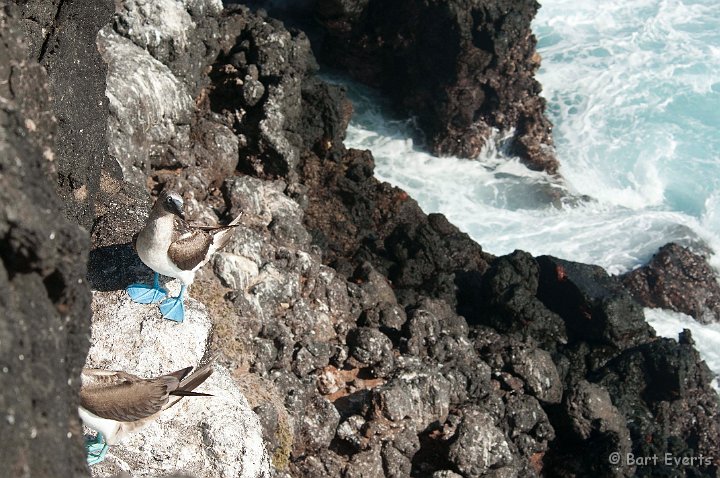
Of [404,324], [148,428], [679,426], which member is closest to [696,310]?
[679,426]

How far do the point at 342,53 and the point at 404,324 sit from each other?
12744 mm

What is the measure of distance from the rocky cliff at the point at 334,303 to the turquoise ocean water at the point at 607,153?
4.41m

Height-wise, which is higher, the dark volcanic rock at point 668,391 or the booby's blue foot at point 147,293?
the booby's blue foot at point 147,293

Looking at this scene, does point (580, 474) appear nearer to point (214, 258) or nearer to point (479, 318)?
point (479, 318)

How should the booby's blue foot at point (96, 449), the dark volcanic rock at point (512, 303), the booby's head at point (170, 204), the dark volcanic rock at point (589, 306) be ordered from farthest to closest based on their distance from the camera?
the dark volcanic rock at point (589, 306)
the dark volcanic rock at point (512, 303)
the booby's head at point (170, 204)
the booby's blue foot at point (96, 449)

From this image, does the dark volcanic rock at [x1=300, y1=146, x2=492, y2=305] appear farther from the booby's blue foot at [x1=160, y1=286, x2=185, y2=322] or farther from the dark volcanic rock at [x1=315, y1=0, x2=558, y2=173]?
the dark volcanic rock at [x1=315, y1=0, x2=558, y2=173]

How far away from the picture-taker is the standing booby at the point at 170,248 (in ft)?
23.3

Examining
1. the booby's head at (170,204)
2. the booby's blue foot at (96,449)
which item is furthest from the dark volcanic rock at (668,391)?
the booby's blue foot at (96,449)

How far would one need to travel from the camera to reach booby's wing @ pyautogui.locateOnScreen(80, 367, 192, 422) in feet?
18.4

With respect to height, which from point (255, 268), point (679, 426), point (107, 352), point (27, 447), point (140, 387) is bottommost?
point (679, 426)

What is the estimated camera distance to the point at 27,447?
3.14m

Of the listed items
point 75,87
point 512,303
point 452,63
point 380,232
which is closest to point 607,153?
point 452,63

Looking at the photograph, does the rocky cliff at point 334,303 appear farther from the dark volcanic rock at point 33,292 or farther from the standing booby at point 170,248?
the dark volcanic rock at point 33,292

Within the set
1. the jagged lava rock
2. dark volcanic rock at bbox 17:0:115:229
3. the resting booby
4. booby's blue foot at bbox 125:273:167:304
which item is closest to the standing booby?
booby's blue foot at bbox 125:273:167:304
